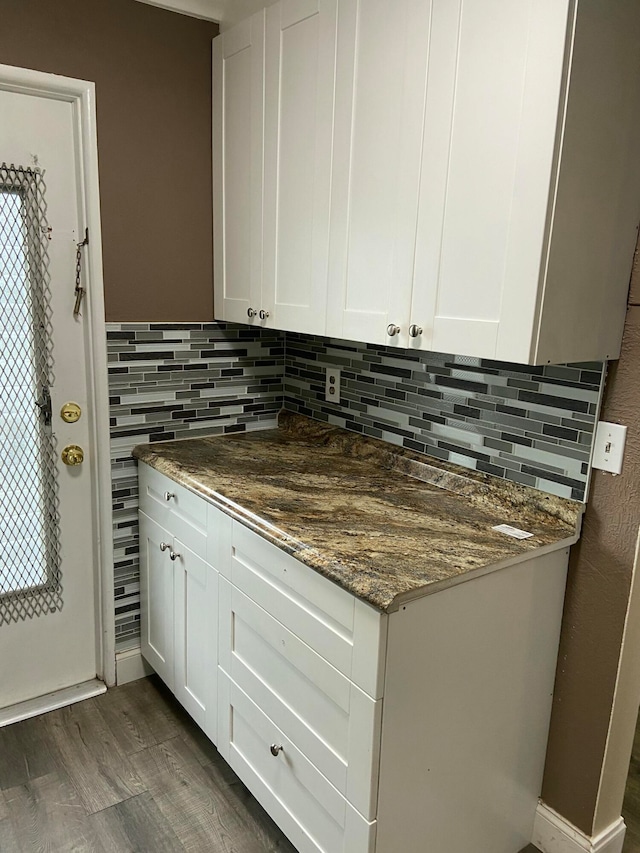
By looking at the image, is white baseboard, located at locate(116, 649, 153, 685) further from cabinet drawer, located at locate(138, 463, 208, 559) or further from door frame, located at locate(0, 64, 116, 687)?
cabinet drawer, located at locate(138, 463, 208, 559)

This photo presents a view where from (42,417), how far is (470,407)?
1.36 metres

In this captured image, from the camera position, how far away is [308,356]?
2.48 meters

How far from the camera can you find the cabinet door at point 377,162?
1.52 meters

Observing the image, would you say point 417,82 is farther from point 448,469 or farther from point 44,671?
point 44,671

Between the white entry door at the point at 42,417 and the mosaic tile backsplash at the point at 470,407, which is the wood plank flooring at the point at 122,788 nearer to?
the white entry door at the point at 42,417

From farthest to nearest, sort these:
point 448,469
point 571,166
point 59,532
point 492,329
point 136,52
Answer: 1. point 59,532
2. point 136,52
3. point 448,469
4. point 492,329
5. point 571,166

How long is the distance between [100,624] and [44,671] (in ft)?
0.77

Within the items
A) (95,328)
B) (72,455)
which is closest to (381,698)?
(72,455)

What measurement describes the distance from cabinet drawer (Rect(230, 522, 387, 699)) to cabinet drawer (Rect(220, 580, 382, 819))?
30 mm

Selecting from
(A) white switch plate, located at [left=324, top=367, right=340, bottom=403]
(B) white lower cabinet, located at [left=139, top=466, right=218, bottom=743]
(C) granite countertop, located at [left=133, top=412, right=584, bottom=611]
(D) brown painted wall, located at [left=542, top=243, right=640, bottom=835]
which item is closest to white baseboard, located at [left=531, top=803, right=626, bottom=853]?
(D) brown painted wall, located at [left=542, top=243, right=640, bottom=835]

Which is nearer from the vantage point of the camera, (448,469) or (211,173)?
(448,469)

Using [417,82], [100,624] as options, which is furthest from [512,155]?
[100,624]

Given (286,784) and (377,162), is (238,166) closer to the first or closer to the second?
(377,162)

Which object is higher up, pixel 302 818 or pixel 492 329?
pixel 492 329
